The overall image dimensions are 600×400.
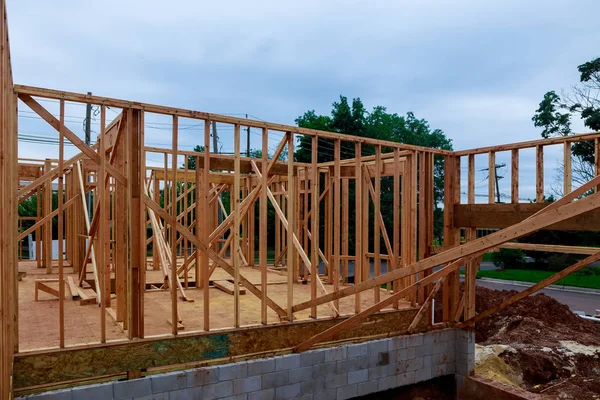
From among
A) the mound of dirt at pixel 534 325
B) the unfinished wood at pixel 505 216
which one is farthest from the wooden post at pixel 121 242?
the mound of dirt at pixel 534 325

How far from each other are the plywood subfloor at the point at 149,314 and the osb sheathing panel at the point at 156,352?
0.70 feet

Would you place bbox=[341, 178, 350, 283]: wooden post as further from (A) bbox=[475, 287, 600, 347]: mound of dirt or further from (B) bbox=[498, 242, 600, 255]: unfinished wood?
(A) bbox=[475, 287, 600, 347]: mound of dirt

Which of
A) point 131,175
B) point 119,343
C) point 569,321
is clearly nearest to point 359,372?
point 119,343

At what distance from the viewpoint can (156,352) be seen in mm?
5383

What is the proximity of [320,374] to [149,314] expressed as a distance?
8.75ft

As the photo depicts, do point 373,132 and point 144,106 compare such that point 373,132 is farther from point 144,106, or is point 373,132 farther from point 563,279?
point 144,106

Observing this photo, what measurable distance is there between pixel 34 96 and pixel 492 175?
6550mm

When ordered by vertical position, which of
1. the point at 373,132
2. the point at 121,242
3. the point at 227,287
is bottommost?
the point at 227,287

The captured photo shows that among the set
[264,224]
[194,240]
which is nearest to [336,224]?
[264,224]

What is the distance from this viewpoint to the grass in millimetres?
20969

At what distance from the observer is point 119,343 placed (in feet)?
16.9

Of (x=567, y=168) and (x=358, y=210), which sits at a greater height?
(x=567, y=168)

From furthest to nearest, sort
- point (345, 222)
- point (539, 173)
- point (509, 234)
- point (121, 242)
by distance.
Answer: point (345, 222) < point (539, 173) < point (121, 242) < point (509, 234)

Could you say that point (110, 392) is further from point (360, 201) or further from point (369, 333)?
point (360, 201)
